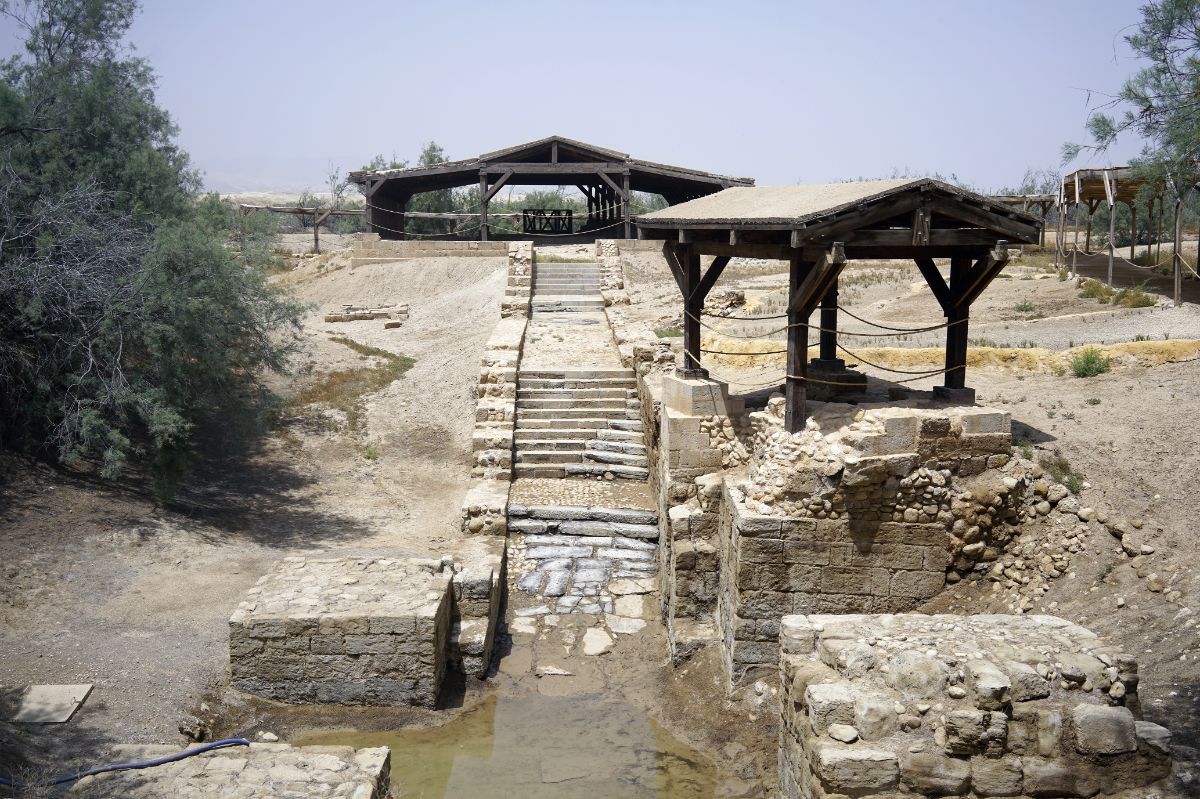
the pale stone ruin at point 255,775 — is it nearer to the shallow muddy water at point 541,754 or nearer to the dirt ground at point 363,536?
the dirt ground at point 363,536

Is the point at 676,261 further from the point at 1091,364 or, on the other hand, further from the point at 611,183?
the point at 611,183

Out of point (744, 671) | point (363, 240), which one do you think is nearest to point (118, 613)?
point (744, 671)

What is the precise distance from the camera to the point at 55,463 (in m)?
10.6

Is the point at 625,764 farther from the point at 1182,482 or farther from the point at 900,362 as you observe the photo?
the point at 900,362

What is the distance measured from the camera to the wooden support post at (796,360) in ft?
27.1

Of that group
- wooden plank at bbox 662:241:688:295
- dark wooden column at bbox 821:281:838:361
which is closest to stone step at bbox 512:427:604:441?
wooden plank at bbox 662:241:688:295

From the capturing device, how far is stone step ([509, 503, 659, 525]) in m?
11.4

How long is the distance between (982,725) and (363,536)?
7.64 m

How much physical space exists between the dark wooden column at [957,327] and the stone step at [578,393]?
6.14 meters

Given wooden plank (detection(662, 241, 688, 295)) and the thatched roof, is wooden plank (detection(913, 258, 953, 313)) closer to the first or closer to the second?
the thatched roof

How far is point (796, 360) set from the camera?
840 cm

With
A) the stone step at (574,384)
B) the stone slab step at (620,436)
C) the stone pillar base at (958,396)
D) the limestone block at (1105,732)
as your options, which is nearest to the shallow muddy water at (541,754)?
the limestone block at (1105,732)

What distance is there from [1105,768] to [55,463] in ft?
35.0

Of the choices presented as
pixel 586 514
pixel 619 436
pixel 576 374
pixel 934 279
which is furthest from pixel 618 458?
pixel 934 279
